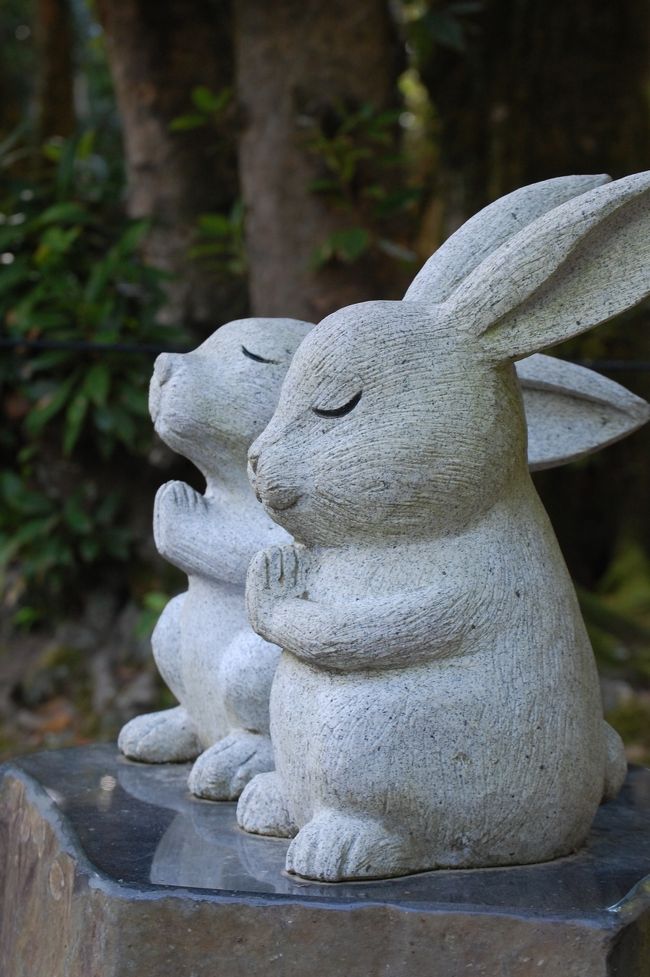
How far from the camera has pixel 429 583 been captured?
7.59ft

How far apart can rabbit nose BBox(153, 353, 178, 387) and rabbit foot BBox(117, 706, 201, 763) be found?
0.83 meters

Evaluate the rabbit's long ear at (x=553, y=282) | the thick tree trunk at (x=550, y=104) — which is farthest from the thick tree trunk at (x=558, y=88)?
the rabbit's long ear at (x=553, y=282)

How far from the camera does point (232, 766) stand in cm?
281

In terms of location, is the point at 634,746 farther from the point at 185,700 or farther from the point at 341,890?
the point at 341,890

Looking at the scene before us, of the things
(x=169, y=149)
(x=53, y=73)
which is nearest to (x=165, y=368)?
(x=169, y=149)

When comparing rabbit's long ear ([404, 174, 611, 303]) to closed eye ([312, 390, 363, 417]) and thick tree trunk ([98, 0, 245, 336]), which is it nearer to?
closed eye ([312, 390, 363, 417])

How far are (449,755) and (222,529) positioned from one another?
0.86 m

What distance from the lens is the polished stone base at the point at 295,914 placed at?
207 centimetres

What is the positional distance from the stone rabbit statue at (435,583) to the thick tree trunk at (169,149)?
3.40 metres

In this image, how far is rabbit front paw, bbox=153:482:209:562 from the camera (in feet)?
9.50

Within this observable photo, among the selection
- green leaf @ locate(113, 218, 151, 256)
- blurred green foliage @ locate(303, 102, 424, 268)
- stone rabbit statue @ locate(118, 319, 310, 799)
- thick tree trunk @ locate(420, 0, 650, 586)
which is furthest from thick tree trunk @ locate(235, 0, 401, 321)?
stone rabbit statue @ locate(118, 319, 310, 799)

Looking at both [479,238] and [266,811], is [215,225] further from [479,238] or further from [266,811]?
[266,811]

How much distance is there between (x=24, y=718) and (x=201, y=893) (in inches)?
154

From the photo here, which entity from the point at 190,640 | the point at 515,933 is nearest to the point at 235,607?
the point at 190,640
